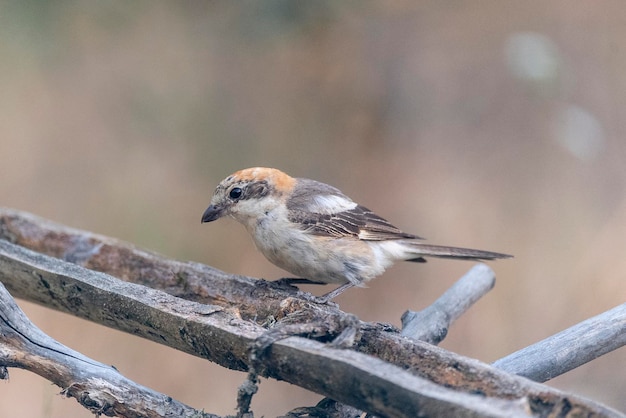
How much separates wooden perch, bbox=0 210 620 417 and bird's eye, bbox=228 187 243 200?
1.45 ft

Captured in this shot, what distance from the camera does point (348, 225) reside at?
3.78 metres

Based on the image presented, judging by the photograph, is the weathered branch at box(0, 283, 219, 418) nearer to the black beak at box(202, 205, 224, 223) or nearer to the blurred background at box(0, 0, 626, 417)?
the black beak at box(202, 205, 224, 223)

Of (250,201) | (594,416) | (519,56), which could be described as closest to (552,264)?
(519,56)

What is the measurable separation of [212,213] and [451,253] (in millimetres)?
1341

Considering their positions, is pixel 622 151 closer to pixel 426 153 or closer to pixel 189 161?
pixel 426 153

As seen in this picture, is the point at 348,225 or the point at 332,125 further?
the point at 332,125

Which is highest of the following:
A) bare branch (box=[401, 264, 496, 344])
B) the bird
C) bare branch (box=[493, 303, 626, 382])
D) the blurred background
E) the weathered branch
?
the blurred background

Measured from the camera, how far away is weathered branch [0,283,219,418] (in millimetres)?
2229

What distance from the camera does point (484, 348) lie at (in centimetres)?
564

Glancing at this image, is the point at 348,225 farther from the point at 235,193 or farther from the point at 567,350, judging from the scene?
the point at 567,350

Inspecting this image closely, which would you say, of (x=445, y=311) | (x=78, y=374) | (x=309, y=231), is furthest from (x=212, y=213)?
(x=78, y=374)

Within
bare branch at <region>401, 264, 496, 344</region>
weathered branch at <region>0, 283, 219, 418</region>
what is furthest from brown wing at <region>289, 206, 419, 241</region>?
weathered branch at <region>0, 283, 219, 418</region>

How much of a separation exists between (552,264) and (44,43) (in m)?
4.85

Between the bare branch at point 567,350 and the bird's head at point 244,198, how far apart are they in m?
1.62
